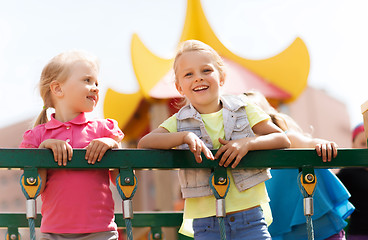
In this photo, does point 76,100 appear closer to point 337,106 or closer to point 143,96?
point 143,96

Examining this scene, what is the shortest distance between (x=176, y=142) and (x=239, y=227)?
544 millimetres

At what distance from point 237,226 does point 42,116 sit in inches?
44.2

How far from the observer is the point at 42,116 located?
291cm

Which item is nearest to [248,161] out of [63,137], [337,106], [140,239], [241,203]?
[241,203]

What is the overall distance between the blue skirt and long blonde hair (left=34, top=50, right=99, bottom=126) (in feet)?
4.33

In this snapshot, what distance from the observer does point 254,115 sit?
2807mm

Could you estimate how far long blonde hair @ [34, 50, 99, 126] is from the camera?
2840mm

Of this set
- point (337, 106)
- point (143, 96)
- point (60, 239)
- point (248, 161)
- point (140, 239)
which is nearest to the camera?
point (248, 161)

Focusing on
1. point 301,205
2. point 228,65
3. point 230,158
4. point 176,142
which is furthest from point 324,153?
point 228,65

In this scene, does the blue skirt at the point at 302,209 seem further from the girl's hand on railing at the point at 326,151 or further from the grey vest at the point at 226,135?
the girl's hand on railing at the point at 326,151

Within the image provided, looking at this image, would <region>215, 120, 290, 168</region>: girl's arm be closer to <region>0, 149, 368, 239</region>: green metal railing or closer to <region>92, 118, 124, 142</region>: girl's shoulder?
<region>0, 149, 368, 239</region>: green metal railing

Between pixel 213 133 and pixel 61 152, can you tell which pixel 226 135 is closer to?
pixel 213 133

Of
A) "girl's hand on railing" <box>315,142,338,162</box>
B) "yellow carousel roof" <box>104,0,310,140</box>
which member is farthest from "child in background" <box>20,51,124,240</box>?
"yellow carousel roof" <box>104,0,310,140</box>

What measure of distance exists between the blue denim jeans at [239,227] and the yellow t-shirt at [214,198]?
4 centimetres
